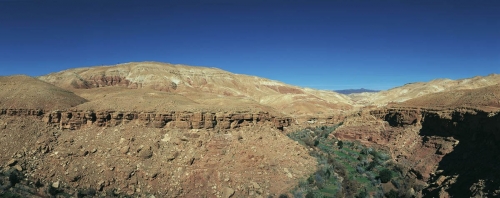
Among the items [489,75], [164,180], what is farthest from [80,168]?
[489,75]

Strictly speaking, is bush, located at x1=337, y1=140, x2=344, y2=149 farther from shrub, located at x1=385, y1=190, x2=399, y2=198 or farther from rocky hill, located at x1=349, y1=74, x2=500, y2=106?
rocky hill, located at x1=349, y1=74, x2=500, y2=106

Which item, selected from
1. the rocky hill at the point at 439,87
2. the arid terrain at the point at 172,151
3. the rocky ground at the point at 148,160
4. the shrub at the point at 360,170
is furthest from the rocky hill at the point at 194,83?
the rocky ground at the point at 148,160

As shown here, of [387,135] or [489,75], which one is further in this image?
[489,75]

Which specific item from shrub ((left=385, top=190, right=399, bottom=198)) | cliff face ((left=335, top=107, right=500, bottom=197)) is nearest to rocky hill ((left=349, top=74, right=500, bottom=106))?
cliff face ((left=335, top=107, right=500, bottom=197))

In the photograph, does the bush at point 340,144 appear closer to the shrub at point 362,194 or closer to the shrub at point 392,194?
the shrub at point 392,194

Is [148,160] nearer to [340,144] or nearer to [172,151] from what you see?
[172,151]

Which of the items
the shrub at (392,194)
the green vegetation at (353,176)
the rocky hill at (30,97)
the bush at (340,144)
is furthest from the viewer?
the bush at (340,144)

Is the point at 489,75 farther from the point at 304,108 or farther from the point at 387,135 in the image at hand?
the point at 387,135
